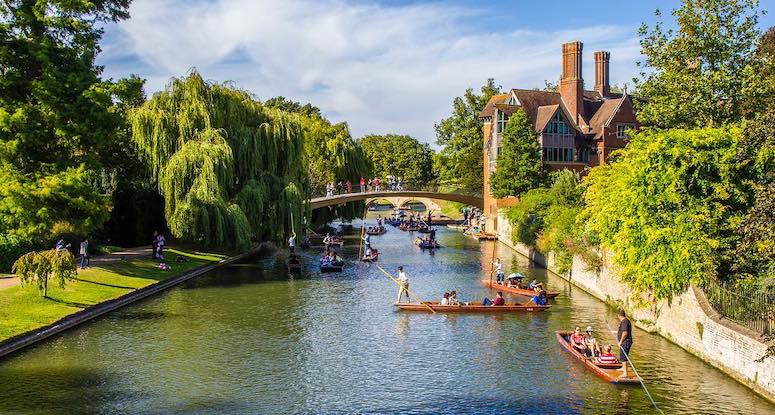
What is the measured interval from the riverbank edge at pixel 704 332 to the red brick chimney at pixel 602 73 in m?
59.5

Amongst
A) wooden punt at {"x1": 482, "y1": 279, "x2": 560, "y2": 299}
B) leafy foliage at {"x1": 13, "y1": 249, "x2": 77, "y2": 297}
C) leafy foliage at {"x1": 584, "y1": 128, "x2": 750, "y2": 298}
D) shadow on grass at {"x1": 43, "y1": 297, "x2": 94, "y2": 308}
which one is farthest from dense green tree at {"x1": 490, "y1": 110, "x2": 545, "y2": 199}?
leafy foliage at {"x1": 13, "y1": 249, "x2": 77, "y2": 297}

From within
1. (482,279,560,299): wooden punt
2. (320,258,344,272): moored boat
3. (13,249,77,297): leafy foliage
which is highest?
(13,249,77,297): leafy foliage

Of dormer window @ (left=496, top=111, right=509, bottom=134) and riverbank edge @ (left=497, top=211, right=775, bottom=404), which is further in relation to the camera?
dormer window @ (left=496, top=111, right=509, bottom=134)

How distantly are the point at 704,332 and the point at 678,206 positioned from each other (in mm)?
5770

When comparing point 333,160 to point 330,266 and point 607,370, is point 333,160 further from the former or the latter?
point 607,370

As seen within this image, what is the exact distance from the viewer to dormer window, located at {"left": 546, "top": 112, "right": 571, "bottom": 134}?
7606 centimetres

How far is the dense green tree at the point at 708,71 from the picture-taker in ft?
122

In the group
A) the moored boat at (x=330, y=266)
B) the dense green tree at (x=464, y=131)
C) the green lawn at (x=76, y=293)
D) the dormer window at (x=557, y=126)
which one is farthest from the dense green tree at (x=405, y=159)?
the green lawn at (x=76, y=293)

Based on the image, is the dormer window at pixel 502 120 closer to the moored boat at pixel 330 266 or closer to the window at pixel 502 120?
the window at pixel 502 120

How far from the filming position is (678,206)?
27750 millimetres

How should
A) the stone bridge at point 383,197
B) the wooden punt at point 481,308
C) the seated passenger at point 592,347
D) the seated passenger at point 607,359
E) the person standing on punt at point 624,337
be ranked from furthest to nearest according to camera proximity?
the stone bridge at point 383,197
the wooden punt at point 481,308
the seated passenger at point 592,347
the seated passenger at point 607,359
the person standing on punt at point 624,337

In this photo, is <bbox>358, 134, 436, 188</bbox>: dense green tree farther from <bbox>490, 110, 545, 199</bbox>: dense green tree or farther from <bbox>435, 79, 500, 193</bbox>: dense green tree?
<bbox>490, 110, 545, 199</bbox>: dense green tree

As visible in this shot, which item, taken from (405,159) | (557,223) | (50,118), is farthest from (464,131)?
(50,118)

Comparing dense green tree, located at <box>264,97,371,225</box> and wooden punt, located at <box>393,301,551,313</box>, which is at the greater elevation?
dense green tree, located at <box>264,97,371,225</box>
